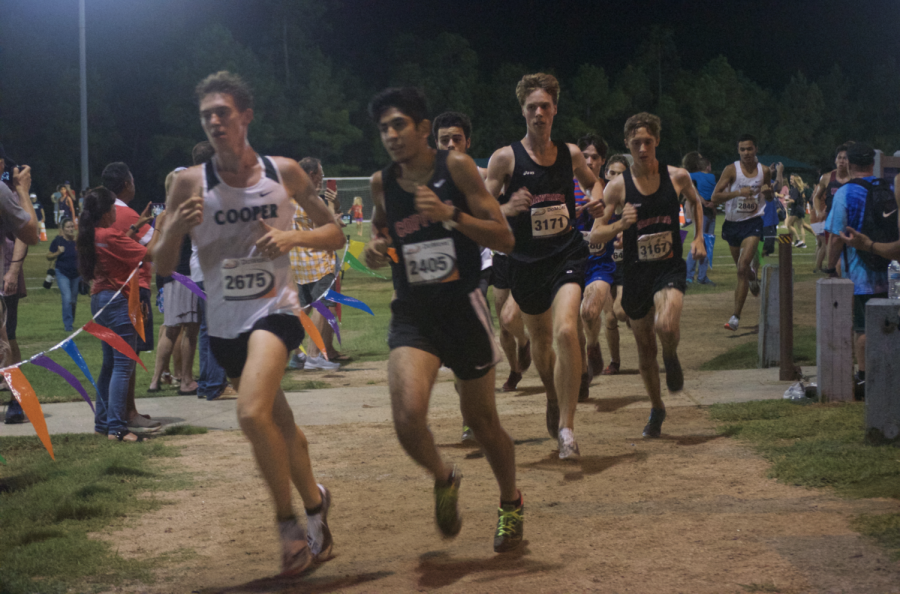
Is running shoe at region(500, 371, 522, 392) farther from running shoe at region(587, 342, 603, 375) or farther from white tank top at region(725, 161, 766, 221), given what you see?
white tank top at region(725, 161, 766, 221)

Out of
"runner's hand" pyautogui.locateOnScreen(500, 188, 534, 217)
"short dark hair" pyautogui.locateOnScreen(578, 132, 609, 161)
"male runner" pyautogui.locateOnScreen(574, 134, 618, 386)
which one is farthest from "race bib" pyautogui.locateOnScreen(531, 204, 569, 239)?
"short dark hair" pyautogui.locateOnScreen(578, 132, 609, 161)

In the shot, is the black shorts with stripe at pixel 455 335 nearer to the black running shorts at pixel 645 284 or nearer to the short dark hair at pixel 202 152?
the black running shorts at pixel 645 284

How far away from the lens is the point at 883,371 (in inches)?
234

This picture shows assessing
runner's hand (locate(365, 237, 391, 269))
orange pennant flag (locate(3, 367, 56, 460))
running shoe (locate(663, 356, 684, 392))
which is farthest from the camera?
running shoe (locate(663, 356, 684, 392))

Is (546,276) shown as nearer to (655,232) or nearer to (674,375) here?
(655,232)

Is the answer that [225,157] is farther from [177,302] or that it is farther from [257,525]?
[177,302]

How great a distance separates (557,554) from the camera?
14.3 feet

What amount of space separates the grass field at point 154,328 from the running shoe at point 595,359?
1.40 metres

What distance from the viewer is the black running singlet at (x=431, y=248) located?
425cm

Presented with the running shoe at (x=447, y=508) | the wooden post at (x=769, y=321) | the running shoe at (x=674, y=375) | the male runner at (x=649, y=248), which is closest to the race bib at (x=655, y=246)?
the male runner at (x=649, y=248)

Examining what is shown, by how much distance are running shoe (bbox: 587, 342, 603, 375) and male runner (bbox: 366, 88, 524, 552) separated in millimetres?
4817

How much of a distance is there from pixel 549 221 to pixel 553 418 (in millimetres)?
1381

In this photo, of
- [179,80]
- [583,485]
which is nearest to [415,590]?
[583,485]

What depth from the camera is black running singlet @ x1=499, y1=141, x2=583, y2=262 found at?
6.17 m
